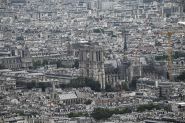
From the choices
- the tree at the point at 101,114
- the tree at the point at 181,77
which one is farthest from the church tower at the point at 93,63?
the tree at the point at 101,114

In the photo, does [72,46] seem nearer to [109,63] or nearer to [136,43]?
[136,43]

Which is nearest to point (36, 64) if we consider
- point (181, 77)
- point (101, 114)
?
point (181, 77)

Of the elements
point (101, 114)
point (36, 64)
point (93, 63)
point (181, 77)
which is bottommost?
point (36, 64)

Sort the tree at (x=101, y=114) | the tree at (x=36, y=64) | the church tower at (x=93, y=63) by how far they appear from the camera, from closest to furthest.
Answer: the tree at (x=101, y=114), the church tower at (x=93, y=63), the tree at (x=36, y=64)

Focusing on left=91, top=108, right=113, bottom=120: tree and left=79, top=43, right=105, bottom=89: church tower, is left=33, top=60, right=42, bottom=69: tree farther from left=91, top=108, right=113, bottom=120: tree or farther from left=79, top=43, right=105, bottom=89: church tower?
left=91, top=108, right=113, bottom=120: tree

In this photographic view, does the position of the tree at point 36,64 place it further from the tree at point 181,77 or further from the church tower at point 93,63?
the tree at point 181,77

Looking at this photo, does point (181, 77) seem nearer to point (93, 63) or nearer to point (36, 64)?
point (93, 63)

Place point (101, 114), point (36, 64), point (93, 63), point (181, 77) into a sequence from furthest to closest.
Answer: point (36, 64) → point (93, 63) → point (181, 77) → point (101, 114)

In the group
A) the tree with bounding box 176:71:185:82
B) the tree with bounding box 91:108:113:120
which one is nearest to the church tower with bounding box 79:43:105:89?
the tree with bounding box 176:71:185:82

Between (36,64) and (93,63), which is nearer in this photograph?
(93,63)

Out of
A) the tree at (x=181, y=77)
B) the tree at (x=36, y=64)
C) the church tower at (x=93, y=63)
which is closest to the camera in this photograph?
the tree at (x=181, y=77)

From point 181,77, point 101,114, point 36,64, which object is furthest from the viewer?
point 36,64

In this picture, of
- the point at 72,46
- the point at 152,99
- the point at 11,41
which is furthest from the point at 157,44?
the point at 152,99
